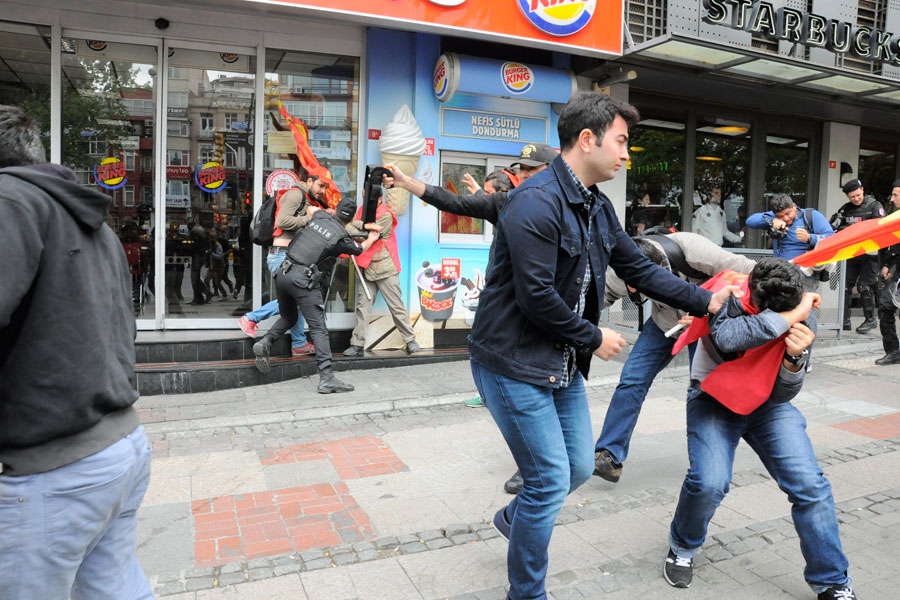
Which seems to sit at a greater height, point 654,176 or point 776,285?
point 654,176

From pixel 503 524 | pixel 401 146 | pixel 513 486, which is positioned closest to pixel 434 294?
pixel 401 146

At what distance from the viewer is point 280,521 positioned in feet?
13.2

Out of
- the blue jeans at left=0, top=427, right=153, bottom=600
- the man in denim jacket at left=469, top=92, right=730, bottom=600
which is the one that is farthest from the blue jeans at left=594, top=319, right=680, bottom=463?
the blue jeans at left=0, top=427, right=153, bottom=600

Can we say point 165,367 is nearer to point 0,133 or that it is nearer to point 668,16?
point 0,133

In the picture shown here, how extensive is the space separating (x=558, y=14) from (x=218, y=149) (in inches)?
170

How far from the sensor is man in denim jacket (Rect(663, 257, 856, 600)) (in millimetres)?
2922

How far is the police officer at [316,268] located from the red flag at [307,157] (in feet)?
4.62

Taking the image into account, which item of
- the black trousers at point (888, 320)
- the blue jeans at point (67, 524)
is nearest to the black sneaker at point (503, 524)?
the blue jeans at point (67, 524)

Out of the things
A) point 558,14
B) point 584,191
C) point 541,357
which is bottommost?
point 541,357

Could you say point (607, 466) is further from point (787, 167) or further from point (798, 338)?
point (787, 167)

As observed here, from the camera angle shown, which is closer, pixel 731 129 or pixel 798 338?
pixel 798 338

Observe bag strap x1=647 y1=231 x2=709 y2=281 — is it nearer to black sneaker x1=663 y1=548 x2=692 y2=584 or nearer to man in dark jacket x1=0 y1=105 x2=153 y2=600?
black sneaker x1=663 y1=548 x2=692 y2=584

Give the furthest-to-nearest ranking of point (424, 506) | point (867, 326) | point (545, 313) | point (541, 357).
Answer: point (867, 326)
point (424, 506)
point (541, 357)
point (545, 313)

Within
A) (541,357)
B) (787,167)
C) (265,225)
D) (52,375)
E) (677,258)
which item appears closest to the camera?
(52,375)
